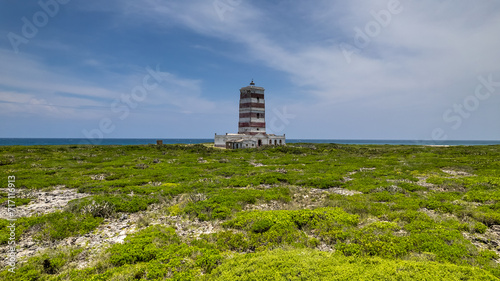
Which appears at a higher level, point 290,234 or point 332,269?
point 332,269

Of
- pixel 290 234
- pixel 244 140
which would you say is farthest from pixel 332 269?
pixel 244 140

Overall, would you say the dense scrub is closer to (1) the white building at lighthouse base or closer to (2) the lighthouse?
(1) the white building at lighthouse base

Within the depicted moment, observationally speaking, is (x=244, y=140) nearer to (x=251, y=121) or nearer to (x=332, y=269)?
(x=251, y=121)

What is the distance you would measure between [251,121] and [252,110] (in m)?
3.01

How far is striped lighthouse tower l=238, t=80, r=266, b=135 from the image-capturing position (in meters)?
67.2

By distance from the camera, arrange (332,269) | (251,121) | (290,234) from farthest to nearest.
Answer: (251,121)
(290,234)
(332,269)

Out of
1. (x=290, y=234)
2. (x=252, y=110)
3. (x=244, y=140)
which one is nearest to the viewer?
(x=290, y=234)

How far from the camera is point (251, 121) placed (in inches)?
2670

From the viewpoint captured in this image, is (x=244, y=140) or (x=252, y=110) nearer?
(x=244, y=140)

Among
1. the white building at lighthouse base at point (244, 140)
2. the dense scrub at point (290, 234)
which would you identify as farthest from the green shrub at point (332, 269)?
the white building at lighthouse base at point (244, 140)

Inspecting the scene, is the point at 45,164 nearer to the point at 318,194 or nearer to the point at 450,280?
the point at 318,194

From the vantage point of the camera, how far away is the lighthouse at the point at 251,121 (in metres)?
66.5

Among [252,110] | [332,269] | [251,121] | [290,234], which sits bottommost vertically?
[290,234]

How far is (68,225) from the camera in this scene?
41.0 ft
